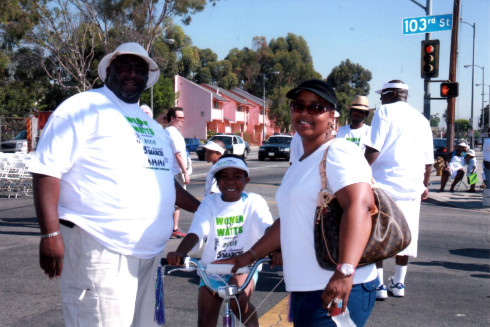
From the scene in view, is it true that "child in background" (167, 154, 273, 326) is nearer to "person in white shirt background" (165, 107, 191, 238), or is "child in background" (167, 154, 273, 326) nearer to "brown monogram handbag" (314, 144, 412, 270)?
"brown monogram handbag" (314, 144, 412, 270)

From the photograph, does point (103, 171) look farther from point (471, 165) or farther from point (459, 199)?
point (471, 165)

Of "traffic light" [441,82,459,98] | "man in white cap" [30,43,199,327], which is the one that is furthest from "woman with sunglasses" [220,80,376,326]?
"traffic light" [441,82,459,98]

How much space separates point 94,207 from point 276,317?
105 inches

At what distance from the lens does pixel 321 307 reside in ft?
7.70

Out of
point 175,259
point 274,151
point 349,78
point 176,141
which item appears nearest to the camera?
point 175,259

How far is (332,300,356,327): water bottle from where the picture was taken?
7.42 ft

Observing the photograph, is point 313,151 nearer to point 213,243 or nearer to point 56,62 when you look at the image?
point 213,243

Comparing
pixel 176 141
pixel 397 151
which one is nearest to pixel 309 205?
pixel 397 151

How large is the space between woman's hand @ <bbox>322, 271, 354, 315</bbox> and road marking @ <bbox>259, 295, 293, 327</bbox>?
2.51 meters

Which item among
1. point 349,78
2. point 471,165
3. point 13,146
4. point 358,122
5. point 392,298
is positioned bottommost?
point 392,298

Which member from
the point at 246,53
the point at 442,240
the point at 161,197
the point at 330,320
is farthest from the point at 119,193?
the point at 246,53

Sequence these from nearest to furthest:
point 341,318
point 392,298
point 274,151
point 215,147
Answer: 1. point 341,318
2. point 392,298
3. point 215,147
4. point 274,151

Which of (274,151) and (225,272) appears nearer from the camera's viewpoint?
(225,272)

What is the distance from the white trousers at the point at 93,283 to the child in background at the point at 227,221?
699 mm
